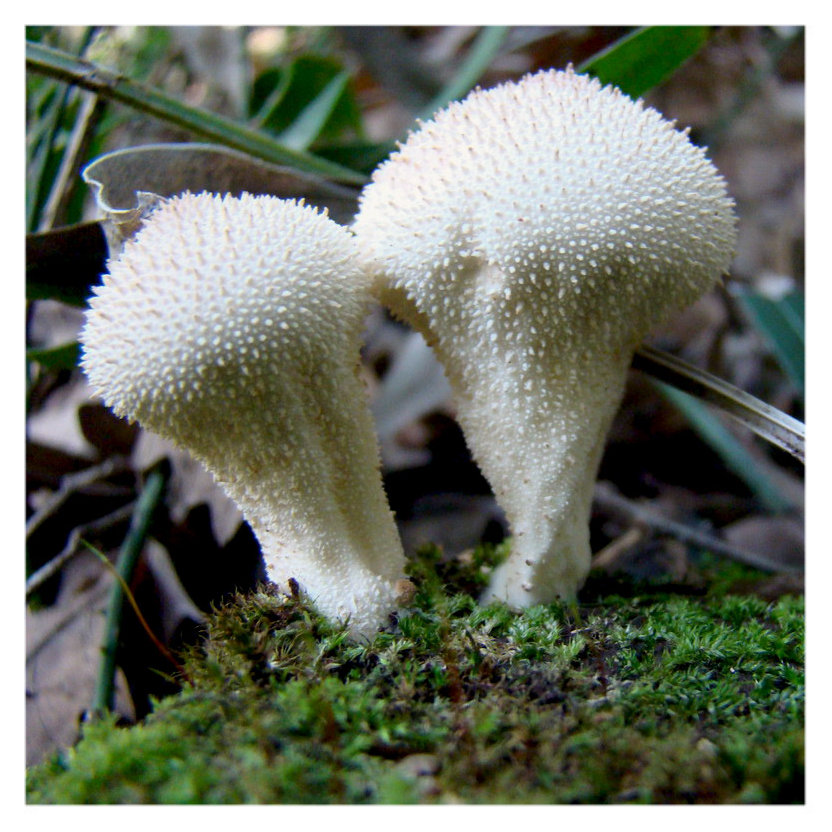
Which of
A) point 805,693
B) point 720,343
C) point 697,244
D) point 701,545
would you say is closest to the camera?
point 805,693

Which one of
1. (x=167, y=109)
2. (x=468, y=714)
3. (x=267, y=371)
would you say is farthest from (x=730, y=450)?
(x=167, y=109)

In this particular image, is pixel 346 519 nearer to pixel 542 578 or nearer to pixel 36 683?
pixel 542 578

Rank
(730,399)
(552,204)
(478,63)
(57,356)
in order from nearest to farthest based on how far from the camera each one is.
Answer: (552,204), (730,399), (57,356), (478,63)

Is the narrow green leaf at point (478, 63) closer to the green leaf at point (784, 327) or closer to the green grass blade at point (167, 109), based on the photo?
the green grass blade at point (167, 109)

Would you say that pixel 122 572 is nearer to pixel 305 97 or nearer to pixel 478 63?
pixel 305 97

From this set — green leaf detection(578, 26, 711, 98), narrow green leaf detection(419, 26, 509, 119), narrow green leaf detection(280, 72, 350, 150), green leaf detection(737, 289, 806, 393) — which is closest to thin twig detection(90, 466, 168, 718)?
narrow green leaf detection(280, 72, 350, 150)
